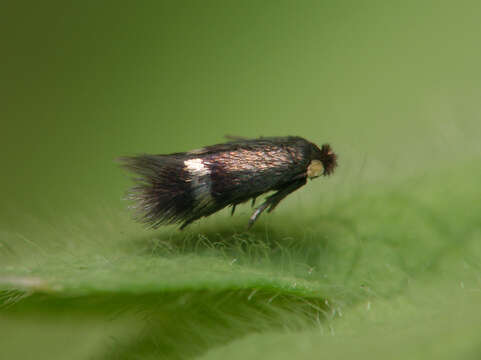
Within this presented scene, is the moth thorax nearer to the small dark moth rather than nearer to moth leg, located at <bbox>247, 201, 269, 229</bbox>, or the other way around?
the small dark moth

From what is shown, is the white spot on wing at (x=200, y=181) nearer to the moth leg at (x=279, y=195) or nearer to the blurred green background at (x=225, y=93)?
the blurred green background at (x=225, y=93)

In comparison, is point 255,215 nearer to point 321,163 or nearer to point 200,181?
point 200,181

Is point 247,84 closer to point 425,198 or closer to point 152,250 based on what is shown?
point 425,198

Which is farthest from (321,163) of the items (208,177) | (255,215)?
(208,177)

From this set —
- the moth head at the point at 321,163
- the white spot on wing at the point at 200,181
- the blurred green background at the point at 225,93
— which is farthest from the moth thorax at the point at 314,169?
the white spot on wing at the point at 200,181

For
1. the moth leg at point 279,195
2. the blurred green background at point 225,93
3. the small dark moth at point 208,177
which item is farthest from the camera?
the blurred green background at point 225,93

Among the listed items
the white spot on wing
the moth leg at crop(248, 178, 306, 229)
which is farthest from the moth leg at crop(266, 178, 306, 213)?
the white spot on wing

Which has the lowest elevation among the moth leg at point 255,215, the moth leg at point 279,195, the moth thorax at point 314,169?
the moth leg at point 255,215
